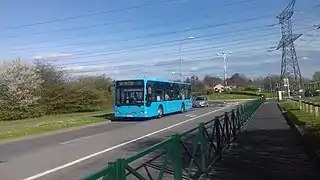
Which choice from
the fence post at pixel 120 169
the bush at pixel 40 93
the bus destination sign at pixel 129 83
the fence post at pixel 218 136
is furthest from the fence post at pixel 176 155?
the bush at pixel 40 93

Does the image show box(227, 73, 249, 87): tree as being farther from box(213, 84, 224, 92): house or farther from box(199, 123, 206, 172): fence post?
box(199, 123, 206, 172): fence post

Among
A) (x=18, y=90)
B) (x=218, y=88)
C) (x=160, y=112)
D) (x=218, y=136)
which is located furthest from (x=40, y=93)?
(x=218, y=88)

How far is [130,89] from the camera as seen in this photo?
32.0 meters

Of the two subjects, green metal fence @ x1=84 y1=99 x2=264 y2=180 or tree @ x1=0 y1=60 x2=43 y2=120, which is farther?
tree @ x1=0 y1=60 x2=43 y2=120

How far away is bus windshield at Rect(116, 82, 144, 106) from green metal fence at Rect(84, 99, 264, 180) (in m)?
21.0

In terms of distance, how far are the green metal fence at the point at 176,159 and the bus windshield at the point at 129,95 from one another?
68.7 ft

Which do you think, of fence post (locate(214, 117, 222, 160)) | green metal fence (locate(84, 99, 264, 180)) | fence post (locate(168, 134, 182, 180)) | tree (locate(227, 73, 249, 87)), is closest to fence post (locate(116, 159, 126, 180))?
green metal fence (locate(84, 99, 264, 180))

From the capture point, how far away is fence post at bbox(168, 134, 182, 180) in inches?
250

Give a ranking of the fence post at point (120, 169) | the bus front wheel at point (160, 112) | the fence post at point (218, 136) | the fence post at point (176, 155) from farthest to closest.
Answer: the bus front wheel at point (160, 112)
the fence post at point (218, 136)
the fence post at point (176, 155)
the fence post at point (120, 169)

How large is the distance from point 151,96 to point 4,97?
52.5ft

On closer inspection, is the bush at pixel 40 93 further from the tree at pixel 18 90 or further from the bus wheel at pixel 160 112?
the bus wheel at pixel 160 112

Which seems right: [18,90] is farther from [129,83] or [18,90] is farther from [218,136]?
[218,136]

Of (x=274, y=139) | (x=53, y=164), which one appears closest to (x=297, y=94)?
(x=274, y=139)

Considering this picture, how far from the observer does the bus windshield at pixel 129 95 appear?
104 feet
